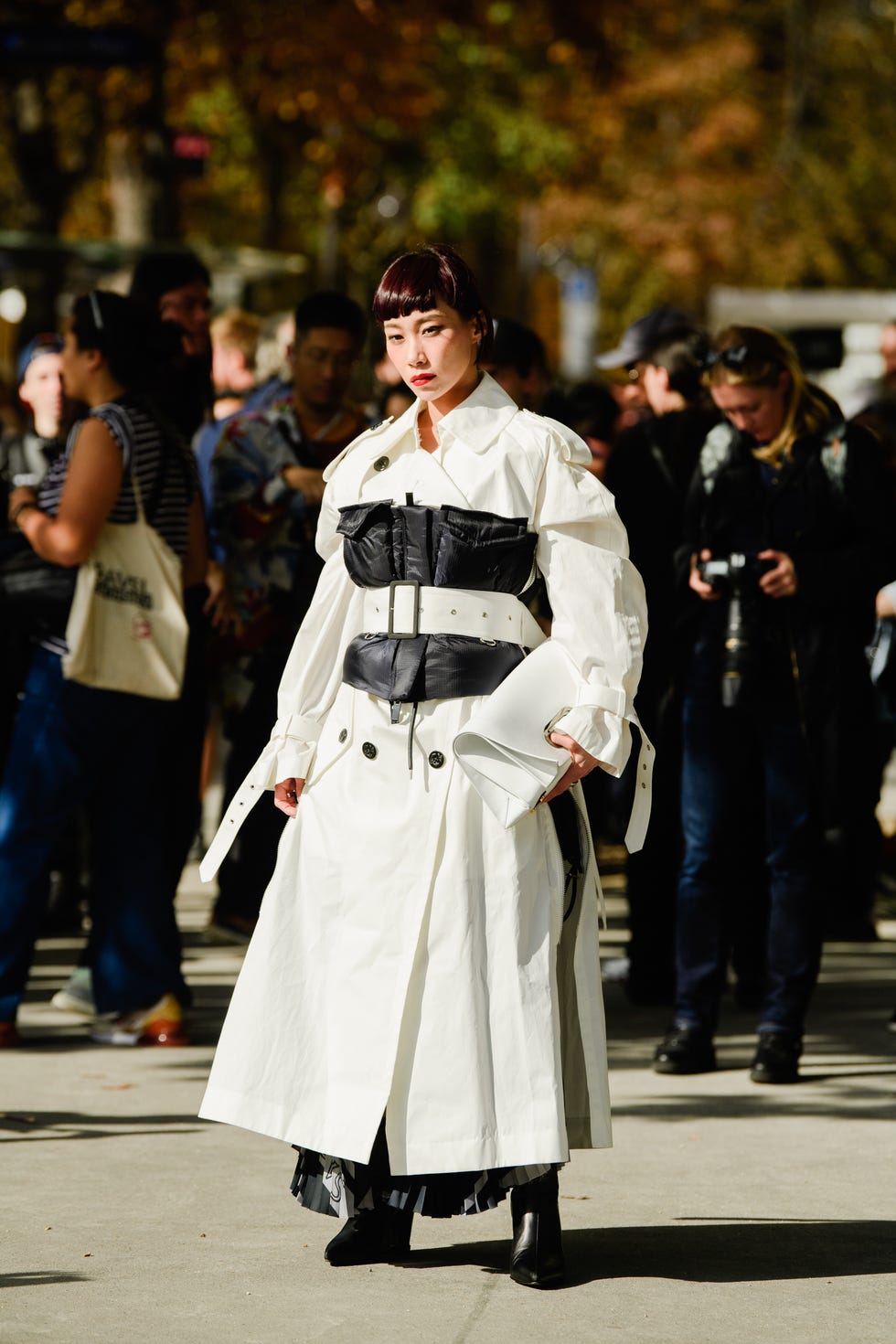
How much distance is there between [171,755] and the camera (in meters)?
7.45

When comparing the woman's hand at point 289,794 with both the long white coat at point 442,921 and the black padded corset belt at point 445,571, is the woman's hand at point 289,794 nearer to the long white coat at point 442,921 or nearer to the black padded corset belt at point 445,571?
the long white coat at point 442,921

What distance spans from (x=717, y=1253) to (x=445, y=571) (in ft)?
5.16

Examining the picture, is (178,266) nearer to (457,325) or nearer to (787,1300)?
(457,325)

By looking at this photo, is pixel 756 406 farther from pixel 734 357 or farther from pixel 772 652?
pixel 772 652

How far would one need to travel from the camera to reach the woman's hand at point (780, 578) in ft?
21.0

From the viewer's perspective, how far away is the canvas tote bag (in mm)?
6594

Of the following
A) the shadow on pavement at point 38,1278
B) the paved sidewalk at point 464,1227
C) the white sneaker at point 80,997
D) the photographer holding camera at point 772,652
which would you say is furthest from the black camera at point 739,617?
the shadow on pavement at point 38,1278

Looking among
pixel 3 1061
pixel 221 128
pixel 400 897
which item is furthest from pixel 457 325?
pixel 221 128

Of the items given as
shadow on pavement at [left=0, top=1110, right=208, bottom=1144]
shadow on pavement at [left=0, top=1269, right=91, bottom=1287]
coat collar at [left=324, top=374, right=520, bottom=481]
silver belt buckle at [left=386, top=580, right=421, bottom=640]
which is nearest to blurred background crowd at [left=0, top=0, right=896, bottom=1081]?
coat collar at [left=324, top=374, right=520, bottom=481]

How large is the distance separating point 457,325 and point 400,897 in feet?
3.83

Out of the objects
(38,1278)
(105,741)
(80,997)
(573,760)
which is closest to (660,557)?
(105,741)

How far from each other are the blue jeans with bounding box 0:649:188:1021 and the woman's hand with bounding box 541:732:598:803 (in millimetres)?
2602

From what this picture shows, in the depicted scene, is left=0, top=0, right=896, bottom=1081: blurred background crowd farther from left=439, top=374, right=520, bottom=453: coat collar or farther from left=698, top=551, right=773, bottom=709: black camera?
left=439, top=374, right=520, bottom=453: coat collar

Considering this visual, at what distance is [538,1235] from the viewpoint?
4.50m
